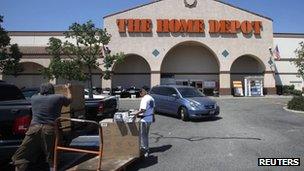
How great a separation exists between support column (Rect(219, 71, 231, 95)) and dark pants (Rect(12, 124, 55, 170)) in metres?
41.7

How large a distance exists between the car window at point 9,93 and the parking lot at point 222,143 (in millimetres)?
3590

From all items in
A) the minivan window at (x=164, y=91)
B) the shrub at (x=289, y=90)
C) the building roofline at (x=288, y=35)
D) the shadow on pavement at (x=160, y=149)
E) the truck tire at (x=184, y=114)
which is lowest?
the shadow on pavement at (x=160, y=149)

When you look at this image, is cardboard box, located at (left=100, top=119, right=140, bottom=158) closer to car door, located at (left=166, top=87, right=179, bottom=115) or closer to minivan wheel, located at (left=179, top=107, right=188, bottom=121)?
minivan wheel, located at (left=179, top=107, right=188, bottom=121)

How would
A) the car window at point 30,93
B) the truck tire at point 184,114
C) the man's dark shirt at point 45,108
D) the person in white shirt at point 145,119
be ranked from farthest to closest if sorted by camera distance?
1. the truck tire at point 184,114
2. the car window at point 30,93
3. the person in white shirt at point 145,119
4. the man's dark shirt at point 45,108

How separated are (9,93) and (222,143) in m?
6.45

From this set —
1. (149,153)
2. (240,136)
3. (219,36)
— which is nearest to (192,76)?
(219,36)

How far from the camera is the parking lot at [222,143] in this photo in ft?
32.8

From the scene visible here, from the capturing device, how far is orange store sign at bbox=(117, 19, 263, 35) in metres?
47.2

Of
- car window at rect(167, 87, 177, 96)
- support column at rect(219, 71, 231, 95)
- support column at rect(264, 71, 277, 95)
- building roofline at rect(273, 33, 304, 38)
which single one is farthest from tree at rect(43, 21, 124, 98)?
building roofline at rect(273, 33, 304, 38)

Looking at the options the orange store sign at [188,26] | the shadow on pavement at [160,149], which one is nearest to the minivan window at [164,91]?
the shadow on pavement at [160,149]

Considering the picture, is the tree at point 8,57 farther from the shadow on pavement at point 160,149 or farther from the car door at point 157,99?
the shadow on pavement at point 160,149

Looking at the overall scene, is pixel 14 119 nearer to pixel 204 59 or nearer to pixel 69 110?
pixel 69 110

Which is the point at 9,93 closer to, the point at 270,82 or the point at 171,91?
the point at 171,91

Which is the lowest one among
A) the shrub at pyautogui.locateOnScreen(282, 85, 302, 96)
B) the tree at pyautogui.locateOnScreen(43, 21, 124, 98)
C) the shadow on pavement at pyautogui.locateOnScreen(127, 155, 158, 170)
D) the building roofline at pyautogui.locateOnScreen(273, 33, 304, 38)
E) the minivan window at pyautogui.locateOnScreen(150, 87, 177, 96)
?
the shadow on pavement at pyautogui.locateOnScreen(127, 155, 158, 170)
